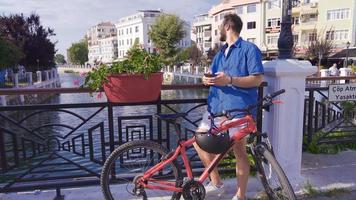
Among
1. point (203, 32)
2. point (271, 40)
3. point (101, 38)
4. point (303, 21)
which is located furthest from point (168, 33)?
point (101, 38)

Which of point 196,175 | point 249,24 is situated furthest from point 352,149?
point 249,24

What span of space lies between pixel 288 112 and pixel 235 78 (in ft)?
3.32

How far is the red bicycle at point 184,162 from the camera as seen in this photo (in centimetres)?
240

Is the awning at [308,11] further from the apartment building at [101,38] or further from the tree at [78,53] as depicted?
the tree at [78,53]

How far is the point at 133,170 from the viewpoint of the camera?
3051mm

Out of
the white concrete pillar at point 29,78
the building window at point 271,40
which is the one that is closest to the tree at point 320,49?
the building window at point 271,40

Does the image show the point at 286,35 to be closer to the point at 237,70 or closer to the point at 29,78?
A: the point at 237,70

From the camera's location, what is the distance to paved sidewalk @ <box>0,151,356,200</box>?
309 cm

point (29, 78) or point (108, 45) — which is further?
point (108, 45)

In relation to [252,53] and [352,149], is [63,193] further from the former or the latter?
[352,149]

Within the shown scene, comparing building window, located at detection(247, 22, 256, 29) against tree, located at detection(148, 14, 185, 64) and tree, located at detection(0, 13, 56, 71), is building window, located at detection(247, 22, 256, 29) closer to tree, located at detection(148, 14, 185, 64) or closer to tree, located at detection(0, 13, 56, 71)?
tree, located at detection(148, 14, 185, 64)

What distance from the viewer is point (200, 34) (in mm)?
64250

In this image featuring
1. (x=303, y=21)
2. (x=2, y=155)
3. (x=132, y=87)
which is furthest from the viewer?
(x=303, y=21)

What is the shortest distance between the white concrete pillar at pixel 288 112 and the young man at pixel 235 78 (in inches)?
21.8
